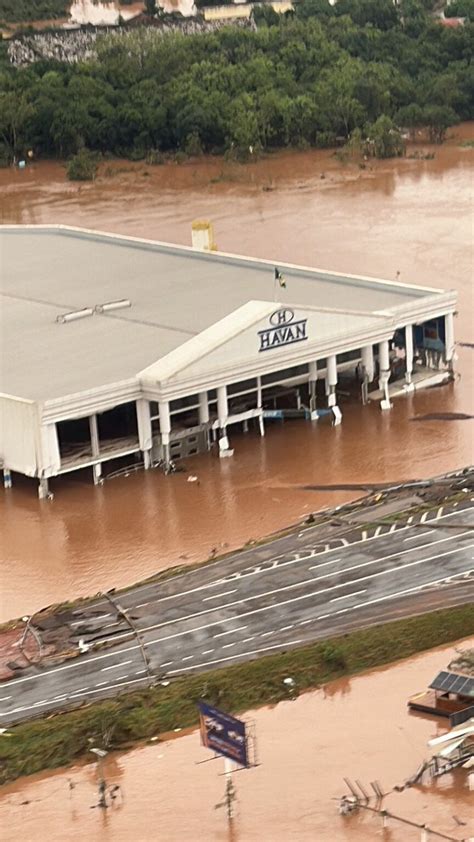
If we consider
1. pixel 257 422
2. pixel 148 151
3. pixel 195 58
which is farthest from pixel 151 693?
pixel 195 58

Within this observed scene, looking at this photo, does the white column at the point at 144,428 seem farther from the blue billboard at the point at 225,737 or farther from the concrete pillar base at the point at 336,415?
the blue billboard at the point at 225,737

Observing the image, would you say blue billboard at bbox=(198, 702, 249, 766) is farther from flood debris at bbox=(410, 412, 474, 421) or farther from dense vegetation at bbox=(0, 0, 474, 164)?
dense vegetation at bbox=(0, 0, 474, 164)

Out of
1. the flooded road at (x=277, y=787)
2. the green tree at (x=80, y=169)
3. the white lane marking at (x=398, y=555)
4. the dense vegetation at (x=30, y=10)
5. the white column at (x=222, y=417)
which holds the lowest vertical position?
the flooded road at (x=277, y=787)

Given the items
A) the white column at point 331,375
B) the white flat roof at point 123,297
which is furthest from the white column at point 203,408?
the white column at point 331,375

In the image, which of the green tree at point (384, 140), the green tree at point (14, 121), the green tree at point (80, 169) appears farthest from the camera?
the green tree at point (14, 121)

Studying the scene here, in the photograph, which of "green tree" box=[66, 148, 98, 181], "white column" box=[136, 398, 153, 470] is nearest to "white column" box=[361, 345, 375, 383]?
"white column" box=[136, 398, 153, 470]

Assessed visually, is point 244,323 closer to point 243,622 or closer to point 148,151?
point 243,622

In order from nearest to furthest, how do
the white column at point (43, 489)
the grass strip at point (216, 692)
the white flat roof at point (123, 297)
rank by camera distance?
the grass strip at point (216, 692)
the white column at point (43, 489)
the white flat roof at point (123, 297)

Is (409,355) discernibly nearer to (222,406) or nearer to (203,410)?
(222,406)
